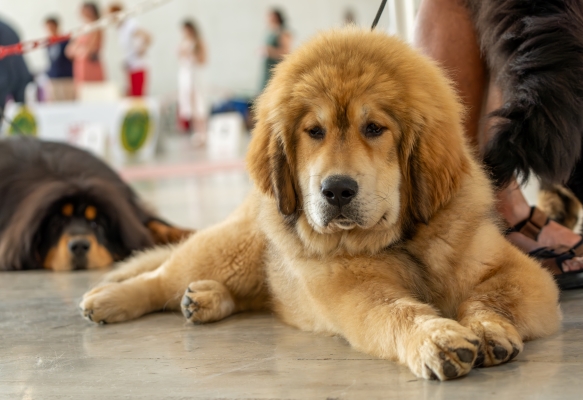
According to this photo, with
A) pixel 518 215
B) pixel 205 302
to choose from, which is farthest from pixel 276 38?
pixel 205 302

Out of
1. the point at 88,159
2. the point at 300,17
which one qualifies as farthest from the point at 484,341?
the point at 300,17

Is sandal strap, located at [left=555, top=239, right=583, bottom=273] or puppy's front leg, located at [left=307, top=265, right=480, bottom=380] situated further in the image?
sandal strap, located at [left=555, top=239, right=583, bottom=273]

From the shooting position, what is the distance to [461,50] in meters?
3.09

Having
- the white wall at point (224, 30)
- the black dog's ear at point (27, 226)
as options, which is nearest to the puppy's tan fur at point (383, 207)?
the black dog's ear at point (27, 226)

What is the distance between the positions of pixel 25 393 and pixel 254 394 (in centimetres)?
62

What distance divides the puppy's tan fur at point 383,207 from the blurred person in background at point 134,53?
11.5m

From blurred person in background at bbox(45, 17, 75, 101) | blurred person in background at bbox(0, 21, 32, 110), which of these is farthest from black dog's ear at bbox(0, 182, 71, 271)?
blurred person in background at bbox(45, 17, 75, 101)

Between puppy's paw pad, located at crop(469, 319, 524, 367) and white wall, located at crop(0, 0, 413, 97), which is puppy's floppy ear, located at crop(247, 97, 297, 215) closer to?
puppy's paw pad, located at crop(469, 319, 524, 367)

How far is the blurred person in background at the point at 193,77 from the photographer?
15.9m

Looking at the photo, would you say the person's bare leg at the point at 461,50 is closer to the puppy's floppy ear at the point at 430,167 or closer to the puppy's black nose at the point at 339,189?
the puppy's floppy ear at the point at 430,167

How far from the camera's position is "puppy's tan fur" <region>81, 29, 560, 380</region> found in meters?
2.11

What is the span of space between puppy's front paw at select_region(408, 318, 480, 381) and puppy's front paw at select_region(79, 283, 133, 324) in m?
1.29

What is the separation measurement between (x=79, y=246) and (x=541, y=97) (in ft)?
8.53

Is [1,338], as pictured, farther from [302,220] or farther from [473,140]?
[473,140]
